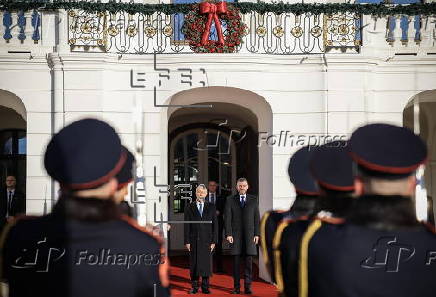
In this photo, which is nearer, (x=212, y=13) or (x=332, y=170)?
(x=332, y=170)

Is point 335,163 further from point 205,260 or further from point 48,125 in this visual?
point 48,125

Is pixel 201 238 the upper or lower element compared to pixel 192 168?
lower

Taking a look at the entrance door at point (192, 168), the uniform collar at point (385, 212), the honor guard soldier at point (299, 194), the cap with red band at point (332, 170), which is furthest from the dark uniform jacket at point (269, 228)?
the entrance door at point (192, 168)

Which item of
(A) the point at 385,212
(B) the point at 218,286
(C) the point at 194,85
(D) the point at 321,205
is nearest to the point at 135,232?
(A) the point at 385,212

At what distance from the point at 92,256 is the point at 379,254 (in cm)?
121

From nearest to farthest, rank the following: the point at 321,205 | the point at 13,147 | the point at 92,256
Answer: the point at 92,256 → the point at 321,205 → the point at 13,147

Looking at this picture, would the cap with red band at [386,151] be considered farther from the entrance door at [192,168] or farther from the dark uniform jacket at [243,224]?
the entrance door at [192,168]

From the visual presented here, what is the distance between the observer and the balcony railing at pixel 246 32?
10.9 m

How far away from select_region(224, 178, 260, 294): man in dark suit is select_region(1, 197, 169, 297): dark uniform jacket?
22.7ft

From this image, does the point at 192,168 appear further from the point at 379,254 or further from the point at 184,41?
the point at 379,254

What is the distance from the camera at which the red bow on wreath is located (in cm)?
1101

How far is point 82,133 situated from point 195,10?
8.69 meters

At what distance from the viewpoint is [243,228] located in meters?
9.75

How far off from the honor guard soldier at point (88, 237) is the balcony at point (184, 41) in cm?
840
